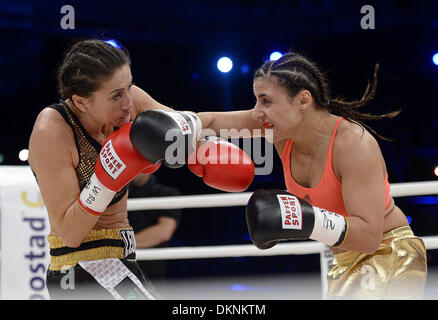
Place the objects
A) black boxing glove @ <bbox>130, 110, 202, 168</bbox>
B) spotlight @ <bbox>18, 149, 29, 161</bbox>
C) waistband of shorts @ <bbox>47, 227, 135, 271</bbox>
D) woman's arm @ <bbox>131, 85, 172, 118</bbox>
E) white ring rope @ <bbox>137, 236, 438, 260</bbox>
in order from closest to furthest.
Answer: black boxing glove @ <bbox>130, 110, 202, 168</bbox>
waistband of shorts @ <bbox>47, 227, 135, 271</bbox>
woman's arm @ <bbox>131, 85, 172, 118</bbox>
white ring rope @ <bbox>137, 236, 438, 260</bbox>
spotlight @ <bbox>18, 149, 29, 161</bbox>

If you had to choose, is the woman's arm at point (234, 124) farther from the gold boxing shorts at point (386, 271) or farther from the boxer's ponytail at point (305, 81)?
the gold boxing shorts at point (386, 271)

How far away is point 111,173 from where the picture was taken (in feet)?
4.81

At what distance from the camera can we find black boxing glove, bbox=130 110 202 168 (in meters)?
1.46

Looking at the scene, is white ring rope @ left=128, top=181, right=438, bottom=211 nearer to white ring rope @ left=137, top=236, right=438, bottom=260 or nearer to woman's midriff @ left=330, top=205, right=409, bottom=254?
white ring rope @ left=137, top=236, right=438, bottom=260

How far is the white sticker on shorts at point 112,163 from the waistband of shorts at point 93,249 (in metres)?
0.22

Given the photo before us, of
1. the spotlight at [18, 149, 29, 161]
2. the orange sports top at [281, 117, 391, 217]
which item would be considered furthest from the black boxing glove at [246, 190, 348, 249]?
the spotlight at [18, 149, 29, 161]

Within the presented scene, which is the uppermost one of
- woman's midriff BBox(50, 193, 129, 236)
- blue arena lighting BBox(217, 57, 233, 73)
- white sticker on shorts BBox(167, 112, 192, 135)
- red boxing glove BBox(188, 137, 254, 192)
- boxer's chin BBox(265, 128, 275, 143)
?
blue arena lighting BBox(217, 57, 233, 73)

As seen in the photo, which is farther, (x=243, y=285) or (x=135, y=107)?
(x=243, y=285)

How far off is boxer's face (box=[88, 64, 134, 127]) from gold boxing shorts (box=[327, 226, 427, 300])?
0.77 meters

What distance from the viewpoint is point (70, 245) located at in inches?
59.7

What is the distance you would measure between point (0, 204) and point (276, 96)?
3.86 ft

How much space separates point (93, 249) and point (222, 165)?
1.44ft
